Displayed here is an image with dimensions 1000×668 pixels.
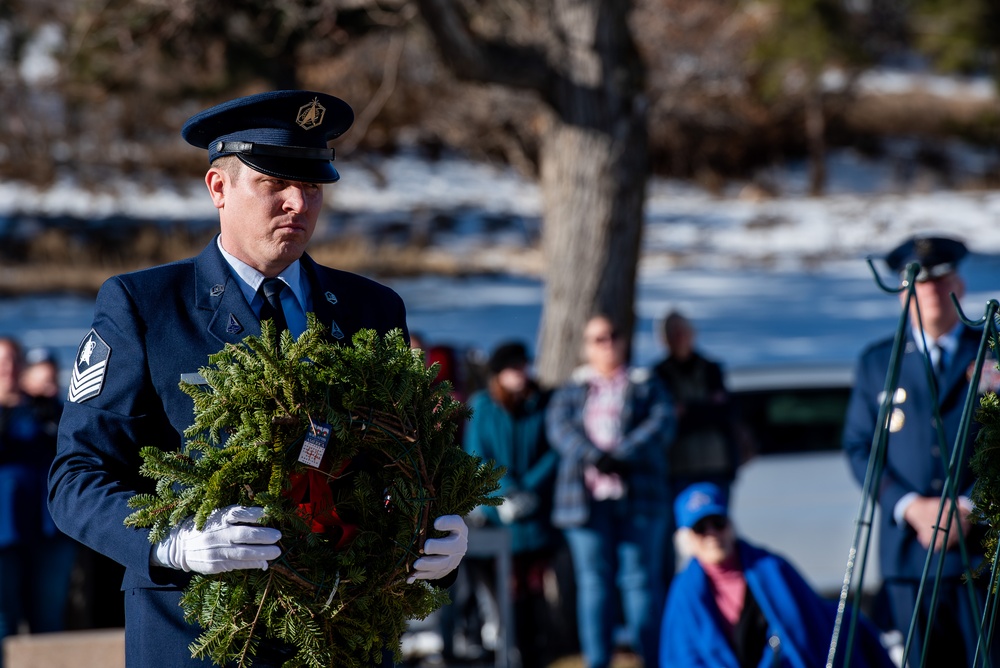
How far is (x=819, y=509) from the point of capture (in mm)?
7148

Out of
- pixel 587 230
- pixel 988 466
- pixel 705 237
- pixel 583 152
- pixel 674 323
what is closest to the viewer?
pixel 988 466

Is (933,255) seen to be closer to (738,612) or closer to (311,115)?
(738,612)

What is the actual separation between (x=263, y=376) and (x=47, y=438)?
4.36m

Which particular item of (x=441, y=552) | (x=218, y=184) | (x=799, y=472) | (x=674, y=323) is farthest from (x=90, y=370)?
(x=799, y=472)

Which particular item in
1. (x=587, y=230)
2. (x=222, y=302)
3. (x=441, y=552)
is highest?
(x=587, y=230)

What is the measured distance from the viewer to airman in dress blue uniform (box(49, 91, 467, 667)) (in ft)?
7.36

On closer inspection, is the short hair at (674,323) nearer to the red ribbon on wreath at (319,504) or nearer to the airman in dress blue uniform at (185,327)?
the airman in dress blue uniform at (185,327)

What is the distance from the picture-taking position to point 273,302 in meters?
2.47

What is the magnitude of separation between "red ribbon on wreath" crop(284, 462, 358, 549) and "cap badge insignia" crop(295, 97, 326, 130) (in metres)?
0.69

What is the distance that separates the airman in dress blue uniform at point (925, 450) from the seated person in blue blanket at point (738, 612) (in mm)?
252

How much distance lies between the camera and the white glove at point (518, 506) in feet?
20.6

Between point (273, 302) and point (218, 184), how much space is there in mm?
252

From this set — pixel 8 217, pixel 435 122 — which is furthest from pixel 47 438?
pixel 435 122

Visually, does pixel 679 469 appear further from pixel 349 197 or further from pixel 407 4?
pixel 349 197
